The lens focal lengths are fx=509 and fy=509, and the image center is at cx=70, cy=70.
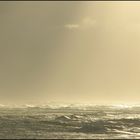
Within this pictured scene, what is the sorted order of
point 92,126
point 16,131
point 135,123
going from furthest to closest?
point 135,123 < point 92,126 < point 16,131

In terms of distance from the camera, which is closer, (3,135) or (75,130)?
(3,135)

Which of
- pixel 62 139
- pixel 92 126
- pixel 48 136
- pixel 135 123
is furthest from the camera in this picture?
pixel 135 123

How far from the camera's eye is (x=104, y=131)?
66.8 m

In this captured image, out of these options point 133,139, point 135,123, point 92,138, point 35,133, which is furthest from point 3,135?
point 135,123

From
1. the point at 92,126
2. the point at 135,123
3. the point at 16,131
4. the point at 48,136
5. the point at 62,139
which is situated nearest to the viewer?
the point at 62,139

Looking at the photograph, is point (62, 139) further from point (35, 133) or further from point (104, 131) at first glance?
point (104, 131)

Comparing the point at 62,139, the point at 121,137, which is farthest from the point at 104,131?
the point at 62,139

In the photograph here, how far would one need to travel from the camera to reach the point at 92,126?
7500 cm

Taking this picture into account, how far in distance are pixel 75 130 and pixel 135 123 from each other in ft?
59.7

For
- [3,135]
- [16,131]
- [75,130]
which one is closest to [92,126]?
[75,130]

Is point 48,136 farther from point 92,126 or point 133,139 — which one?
point 92,126

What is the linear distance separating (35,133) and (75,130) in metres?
7.72

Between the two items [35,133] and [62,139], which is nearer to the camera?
[62,139]

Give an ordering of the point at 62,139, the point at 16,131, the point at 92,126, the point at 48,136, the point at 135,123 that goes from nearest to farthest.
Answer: the point at 62,139 < the point at 48,136 < the point at 16,131 < the point at 92,126 < the point at 135,123
